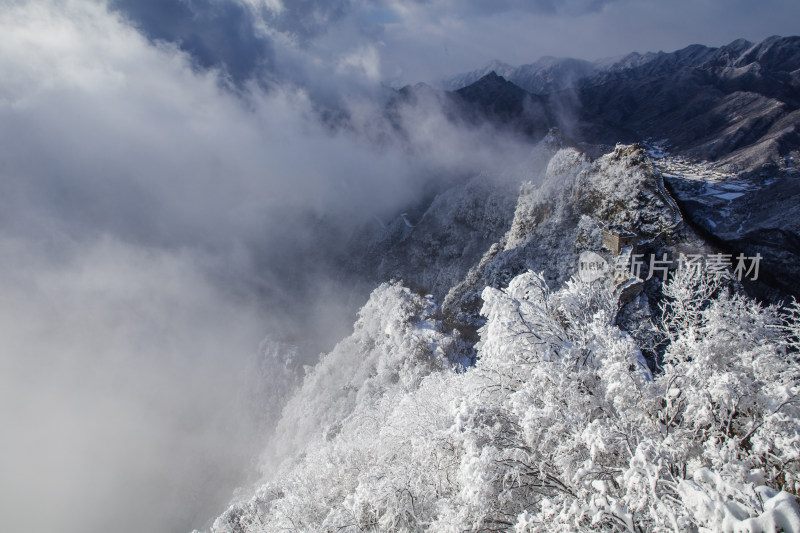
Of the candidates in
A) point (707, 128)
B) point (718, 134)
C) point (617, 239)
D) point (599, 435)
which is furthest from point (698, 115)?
point (599, 435)

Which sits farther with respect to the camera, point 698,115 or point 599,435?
point 698,115

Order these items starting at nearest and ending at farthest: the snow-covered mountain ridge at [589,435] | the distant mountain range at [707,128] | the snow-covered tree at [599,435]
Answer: the snow-covered tree at [599,435]
the snow-covered mountain ridge at [589,435]
the distant mountain range at [707,128]

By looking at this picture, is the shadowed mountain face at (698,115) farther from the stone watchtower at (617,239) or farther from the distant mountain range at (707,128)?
the stone watchtower at (617,239)

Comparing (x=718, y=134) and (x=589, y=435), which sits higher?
(x=718, y=134)

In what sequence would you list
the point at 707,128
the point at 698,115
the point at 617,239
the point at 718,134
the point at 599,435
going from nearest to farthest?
the point at 599,435
the point at 617,239
the point at 718,134
the point at 707,128
the point at 698,115

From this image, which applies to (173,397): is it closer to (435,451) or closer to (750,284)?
(435,451)

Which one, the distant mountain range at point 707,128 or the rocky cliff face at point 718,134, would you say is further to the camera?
the distant mountain range at point 707,128

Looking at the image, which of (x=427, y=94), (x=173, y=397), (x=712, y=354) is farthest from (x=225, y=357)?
(x=427, y=94)

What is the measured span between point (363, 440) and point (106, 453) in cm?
7023

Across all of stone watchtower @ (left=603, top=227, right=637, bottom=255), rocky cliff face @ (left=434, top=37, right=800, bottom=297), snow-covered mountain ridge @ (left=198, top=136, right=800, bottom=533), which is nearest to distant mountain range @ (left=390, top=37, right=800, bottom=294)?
rocky cliff face @ (left=434, top=37, right=800, bottom=297)

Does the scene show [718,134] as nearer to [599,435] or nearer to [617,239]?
[617,239]

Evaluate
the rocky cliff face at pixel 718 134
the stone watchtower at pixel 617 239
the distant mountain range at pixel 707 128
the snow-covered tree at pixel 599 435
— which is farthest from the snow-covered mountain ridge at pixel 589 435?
the distant mountain range at pixel 707 128

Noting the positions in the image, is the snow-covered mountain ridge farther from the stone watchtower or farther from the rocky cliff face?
the rocky cliff face

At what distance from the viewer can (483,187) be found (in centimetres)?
5806
